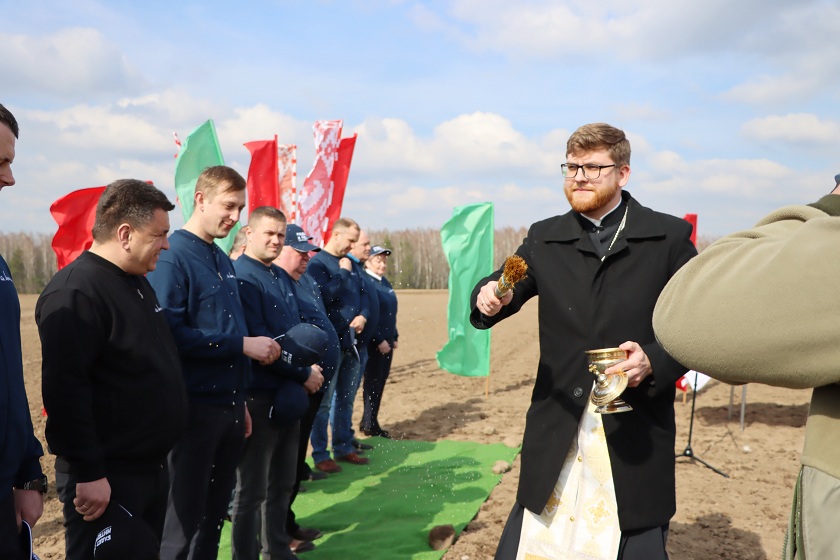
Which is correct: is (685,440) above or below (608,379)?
below

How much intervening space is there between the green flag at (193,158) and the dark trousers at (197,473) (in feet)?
12.4

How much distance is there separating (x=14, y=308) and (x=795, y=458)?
7.84 metres

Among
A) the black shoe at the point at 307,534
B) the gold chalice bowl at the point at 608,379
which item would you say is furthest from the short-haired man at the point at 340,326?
the gold chalice bowl at the point at 608,379

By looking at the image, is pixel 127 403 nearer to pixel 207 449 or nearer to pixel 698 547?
pixel 207 449

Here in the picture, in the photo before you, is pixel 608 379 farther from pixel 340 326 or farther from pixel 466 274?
pixel 466 274

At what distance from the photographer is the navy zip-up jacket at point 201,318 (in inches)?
141

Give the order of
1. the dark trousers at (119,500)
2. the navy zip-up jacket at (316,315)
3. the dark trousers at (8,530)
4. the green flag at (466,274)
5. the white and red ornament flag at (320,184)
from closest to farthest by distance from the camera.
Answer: the dark trousers at (8,530) < the dark trousers at (119,500) < the navy zip-up jacket at (316,315) < the white and red ornament flag at (320,184) < the green flag at (466,274)

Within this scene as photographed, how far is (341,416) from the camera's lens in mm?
7500

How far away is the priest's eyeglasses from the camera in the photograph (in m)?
3.01

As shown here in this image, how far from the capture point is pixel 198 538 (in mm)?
3818

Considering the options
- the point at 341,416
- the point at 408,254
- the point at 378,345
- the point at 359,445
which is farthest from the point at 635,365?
the point at 408,254

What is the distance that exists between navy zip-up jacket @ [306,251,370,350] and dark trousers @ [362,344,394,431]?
4.63 ft

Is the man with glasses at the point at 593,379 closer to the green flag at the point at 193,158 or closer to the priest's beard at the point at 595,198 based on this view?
the priest's beard at the point at 595,198

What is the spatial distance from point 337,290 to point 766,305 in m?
6.31
